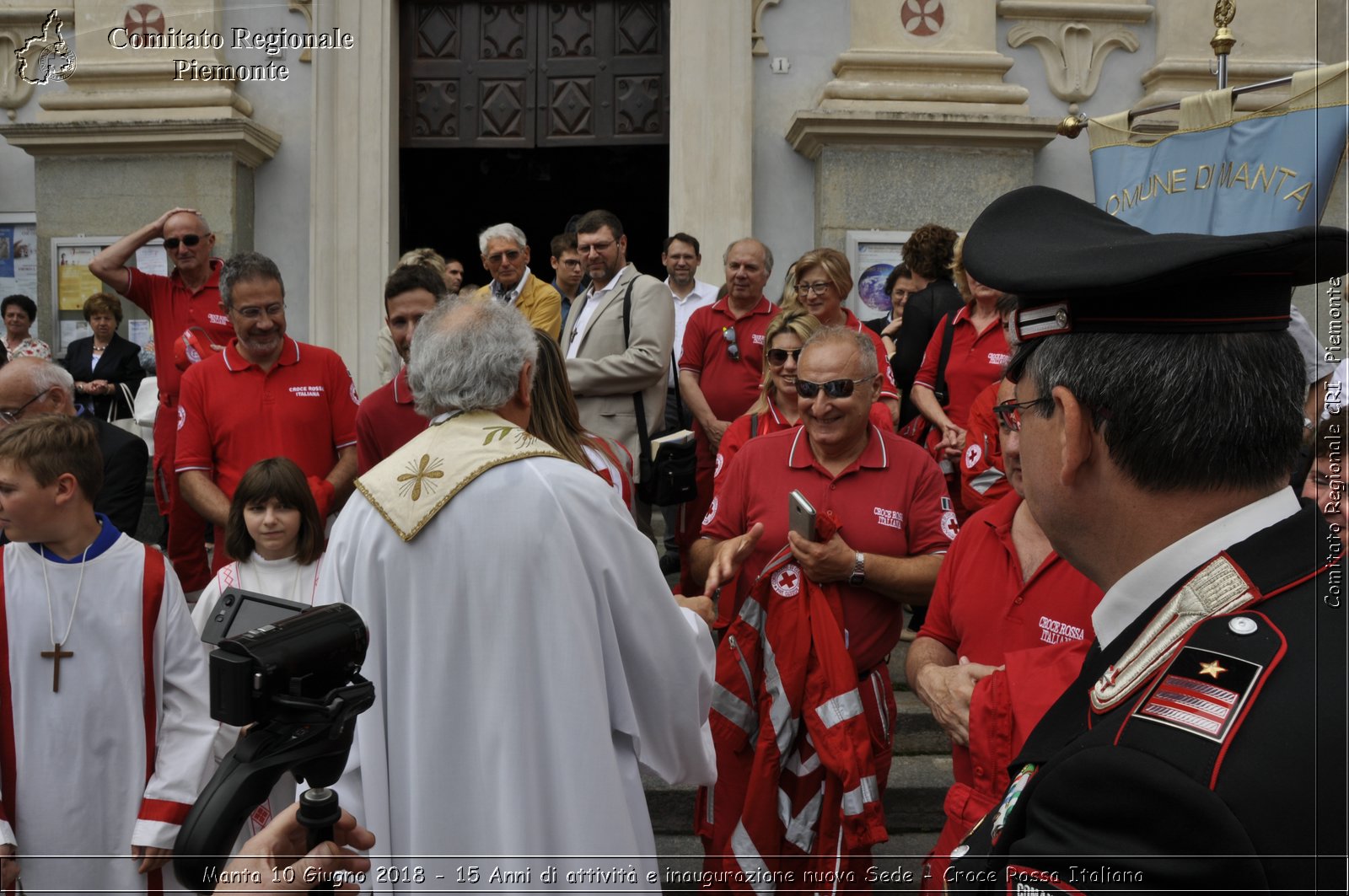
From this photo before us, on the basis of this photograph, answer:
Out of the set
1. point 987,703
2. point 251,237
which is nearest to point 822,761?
point 987,703

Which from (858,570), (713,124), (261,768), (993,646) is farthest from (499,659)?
(713,124)

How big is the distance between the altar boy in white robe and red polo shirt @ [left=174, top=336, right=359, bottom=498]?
5.92 feet

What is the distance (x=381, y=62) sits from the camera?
10227mm

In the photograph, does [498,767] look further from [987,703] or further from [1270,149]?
[1270,149]

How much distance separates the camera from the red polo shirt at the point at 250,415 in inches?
213

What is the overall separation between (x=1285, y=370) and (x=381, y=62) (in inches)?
385

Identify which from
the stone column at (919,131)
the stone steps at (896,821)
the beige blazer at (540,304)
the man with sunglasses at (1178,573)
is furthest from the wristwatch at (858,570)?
the stone column at (919,131)

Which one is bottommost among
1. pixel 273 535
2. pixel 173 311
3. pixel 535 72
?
pixel 273 535

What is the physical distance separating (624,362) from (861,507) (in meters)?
2.26

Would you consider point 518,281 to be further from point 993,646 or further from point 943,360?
point 993,646

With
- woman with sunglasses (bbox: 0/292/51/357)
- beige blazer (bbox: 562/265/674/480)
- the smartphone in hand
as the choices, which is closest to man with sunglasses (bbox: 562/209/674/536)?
beige blazer (bbox: 562/265/674/480)

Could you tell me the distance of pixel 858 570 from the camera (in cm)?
411

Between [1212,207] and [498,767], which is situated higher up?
[1212,207]

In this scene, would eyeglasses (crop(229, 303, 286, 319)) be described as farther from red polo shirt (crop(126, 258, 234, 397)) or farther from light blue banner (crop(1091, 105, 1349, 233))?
light blue banner (crop(1091, 105, 1349, 233))
